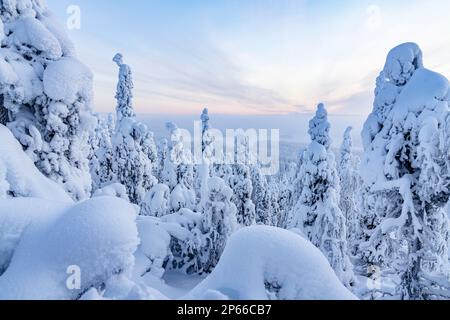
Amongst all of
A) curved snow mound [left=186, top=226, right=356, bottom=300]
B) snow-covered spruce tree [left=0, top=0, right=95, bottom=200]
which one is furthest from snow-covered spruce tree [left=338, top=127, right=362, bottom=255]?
curved snow mound [left=186, top=226, right=356, bottom=300]

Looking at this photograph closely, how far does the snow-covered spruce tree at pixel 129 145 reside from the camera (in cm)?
2544

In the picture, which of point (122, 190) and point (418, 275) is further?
point (122, 190)

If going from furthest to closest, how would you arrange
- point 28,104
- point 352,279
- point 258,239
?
point 352,279 < point 28,104 < point 258,239

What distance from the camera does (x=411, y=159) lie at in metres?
10.1

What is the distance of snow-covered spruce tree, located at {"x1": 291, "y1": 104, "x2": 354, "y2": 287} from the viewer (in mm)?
15914

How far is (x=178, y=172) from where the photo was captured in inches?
1051

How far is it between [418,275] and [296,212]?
23.0 ft

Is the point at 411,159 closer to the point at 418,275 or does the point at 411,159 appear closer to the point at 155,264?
the point at 418,275

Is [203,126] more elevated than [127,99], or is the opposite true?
[127,99]

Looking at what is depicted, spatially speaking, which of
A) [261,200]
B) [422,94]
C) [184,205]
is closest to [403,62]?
[422,94]

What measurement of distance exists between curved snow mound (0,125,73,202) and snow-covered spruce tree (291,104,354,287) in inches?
461

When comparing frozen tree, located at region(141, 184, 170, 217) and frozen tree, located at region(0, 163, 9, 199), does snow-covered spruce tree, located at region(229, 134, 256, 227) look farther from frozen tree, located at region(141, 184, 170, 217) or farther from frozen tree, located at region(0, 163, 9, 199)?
frozen tree, located at region(0, 163, 9, 199)

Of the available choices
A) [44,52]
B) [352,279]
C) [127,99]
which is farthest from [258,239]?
[127,99]
